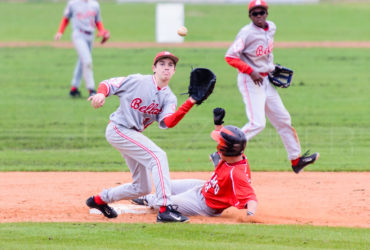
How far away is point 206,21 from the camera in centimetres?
3850

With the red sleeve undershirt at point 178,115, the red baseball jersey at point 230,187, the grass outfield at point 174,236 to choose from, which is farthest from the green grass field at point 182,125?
the red sleeve undershirt at point 178,115

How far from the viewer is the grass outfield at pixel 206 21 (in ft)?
107

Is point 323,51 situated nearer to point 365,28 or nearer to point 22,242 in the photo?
point 365,28

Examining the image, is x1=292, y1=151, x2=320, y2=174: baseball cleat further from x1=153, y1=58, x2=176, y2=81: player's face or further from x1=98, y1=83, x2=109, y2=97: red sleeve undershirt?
x1=98, y1=83, x2=109, y2=97: red sleeve undershirt

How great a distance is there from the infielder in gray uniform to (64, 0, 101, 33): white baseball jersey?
347 inches

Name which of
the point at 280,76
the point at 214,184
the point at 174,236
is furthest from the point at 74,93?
the point at 174,236

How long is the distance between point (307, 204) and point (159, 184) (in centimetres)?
206

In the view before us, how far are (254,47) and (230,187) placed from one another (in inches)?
116

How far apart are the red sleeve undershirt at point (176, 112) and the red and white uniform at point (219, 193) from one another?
710 millimetres

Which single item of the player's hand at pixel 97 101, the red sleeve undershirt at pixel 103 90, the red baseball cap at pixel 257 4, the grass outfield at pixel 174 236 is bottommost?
the grass outfield at pixel 174 236

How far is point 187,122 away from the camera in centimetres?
1483

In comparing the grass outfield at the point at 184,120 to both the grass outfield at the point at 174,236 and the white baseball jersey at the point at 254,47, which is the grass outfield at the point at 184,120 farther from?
the grass outfield at the point at 174,236

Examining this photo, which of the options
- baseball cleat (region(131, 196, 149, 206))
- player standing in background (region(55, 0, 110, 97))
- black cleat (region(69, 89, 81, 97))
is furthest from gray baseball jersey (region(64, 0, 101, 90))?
baseball cleat (region(131, 196, 149, 206))

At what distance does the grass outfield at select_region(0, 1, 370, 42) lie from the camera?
32.6m
